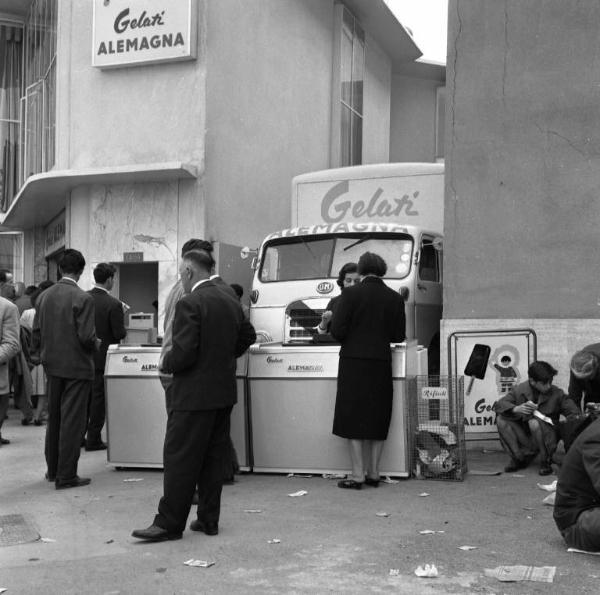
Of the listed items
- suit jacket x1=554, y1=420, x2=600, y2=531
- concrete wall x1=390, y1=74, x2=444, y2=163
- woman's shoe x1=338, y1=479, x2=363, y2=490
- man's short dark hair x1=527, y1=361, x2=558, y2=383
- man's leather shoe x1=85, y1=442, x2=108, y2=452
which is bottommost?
man's leather shoe x1=85, y1=442, x2=108, y2=452

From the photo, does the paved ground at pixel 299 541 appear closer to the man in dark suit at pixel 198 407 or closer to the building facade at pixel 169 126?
the man in dark suit at pixel 198 407

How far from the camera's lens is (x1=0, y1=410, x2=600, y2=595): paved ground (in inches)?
190

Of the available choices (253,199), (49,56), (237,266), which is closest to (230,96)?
(253,199)

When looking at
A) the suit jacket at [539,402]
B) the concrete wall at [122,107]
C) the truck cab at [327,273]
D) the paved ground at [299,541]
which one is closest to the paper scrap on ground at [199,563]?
the paved ground at [299,541]

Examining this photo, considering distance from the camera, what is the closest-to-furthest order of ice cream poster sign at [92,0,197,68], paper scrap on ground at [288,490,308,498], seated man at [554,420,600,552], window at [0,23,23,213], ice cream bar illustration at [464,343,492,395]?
1. seated man at [554,420,600,552]
2. paper scrap on ground at [288,490,308,498]
3. ice cream bar illustration at [464,343,492,395]
4. ice cream poster sign at [92,0,197,68]
5. window at [0,23,23,213]

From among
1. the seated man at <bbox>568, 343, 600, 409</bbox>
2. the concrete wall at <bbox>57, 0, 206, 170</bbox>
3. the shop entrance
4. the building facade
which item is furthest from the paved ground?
the shop entrance

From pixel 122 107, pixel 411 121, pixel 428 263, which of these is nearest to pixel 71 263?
pixel 428 263

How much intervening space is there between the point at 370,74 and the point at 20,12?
28.9ft

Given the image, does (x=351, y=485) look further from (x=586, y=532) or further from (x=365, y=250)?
(x=365, y=250)

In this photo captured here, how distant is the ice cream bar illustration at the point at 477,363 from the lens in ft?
30.7

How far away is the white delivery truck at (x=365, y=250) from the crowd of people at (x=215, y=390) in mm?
2175

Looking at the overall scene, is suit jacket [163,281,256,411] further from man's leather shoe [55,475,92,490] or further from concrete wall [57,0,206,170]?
concrete wall [57,0,206,170]

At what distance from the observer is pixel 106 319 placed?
32.3 ft

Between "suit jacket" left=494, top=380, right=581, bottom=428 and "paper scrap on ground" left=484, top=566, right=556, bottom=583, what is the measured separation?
10.5 ft
